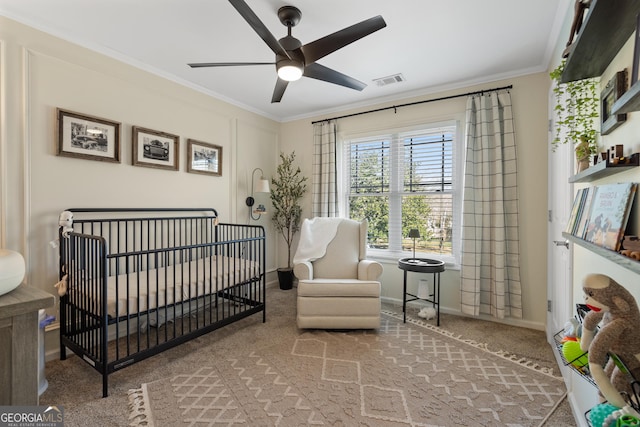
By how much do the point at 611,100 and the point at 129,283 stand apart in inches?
113

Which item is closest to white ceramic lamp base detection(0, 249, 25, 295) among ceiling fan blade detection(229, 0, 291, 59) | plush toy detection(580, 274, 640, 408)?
ceiling fan blade detection(229, 0, 291, 59)

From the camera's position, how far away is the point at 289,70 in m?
2.06

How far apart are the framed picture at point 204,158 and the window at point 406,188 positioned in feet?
5.55

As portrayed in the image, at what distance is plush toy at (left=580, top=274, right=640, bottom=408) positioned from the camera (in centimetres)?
79

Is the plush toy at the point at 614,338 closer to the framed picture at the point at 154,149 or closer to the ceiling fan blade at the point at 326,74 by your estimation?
the ceiling fan blade at the point at 326,74

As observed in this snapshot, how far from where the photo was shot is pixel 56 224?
229 centimetres

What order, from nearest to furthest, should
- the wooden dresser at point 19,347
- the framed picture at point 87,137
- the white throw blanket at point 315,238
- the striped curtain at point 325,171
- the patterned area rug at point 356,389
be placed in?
the wooden dresser at point 19,347, the patterned area rug at point 356,389, the framed picture at point 87,137, the white throw blanket at point 315,238, the striped curtain at point 325,171

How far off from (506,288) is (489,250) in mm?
405

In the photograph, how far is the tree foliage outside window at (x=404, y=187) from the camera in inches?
135

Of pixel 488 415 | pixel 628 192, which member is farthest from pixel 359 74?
pixel 488 415

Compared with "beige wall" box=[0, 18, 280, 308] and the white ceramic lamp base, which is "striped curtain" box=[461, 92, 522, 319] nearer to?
"beige wall" box=[0, 18, 280, 308]

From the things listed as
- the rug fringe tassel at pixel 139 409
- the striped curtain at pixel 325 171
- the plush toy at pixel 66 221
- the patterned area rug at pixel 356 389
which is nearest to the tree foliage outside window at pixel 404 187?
the striped curtain at pixel 325 171

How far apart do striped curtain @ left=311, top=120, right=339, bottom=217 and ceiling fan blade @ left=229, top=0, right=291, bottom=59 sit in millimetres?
2103

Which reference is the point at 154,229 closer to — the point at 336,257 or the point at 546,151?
the point at 336,257
